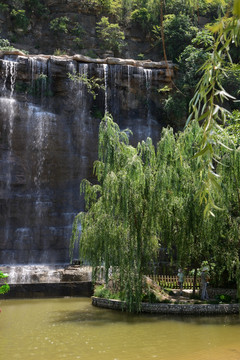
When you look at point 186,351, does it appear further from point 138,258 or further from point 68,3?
point 68,3

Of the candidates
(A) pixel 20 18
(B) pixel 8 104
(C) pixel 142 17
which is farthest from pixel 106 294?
(C) pixel 142 17

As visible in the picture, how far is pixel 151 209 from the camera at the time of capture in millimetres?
12609

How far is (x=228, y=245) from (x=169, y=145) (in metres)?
3.85

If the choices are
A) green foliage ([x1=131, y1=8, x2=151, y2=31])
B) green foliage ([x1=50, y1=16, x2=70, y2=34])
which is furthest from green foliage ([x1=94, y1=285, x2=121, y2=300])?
green foliage ([x1=131, y1=8, x2=151, y2=31])

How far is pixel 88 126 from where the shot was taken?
2819cm

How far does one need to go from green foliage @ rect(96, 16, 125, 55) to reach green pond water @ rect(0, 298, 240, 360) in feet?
87.2

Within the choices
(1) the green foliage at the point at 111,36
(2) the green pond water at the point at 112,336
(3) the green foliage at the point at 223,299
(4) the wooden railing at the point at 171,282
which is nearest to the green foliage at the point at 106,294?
(2) the green pond water at the point at 112,336

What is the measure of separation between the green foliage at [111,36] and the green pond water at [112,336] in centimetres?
2659

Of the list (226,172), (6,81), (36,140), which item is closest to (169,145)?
(226,172)

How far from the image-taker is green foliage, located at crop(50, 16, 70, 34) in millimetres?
34375

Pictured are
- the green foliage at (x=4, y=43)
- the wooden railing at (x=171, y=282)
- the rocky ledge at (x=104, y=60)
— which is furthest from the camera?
the green foliage at (x=4, y=43)

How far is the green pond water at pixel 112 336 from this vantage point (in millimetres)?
8070

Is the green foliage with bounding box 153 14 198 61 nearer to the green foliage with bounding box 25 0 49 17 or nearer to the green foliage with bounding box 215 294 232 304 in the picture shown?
the green foliage with bounding box 25 0 49 17

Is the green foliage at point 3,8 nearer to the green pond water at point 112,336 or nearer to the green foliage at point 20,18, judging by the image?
the green foliage at point 20,18
